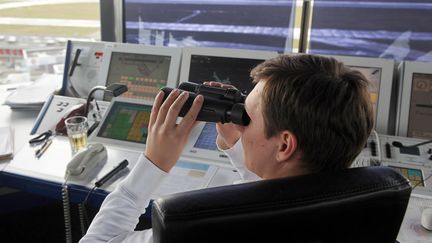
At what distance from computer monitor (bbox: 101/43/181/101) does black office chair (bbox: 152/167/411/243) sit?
1.33 meters

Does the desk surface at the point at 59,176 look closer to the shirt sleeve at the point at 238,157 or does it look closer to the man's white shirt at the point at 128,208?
the shirt sleeve at the point at 238,157

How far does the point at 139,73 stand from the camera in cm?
186

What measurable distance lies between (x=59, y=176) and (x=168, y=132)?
2.47 feet

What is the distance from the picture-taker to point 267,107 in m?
0.72

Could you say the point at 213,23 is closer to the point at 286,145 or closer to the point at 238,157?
the point at 238,157

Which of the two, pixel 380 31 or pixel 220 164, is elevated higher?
pixel 380 31

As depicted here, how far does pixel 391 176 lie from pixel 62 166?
4.05 feet

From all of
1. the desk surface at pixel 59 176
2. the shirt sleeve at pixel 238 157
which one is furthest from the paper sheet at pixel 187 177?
the shirt sleeve at pixel 238 157

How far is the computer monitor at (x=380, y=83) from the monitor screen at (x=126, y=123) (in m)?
0.88

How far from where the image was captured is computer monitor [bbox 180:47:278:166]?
1.60 metres

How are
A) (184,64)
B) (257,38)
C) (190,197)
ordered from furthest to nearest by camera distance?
(257,38)
(184,64)
(190,197)

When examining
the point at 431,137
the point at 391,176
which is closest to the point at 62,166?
the point at 391,176

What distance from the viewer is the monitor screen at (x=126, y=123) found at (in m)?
1.62

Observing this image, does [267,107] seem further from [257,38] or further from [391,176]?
[257,38]
